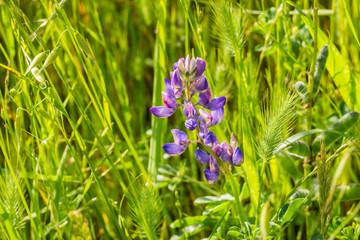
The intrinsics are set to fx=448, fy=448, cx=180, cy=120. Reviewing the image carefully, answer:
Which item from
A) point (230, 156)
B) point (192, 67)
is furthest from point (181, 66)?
point (230, 156)

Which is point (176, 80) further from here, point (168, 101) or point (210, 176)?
point (210, 176)

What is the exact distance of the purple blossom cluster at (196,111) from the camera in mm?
1005

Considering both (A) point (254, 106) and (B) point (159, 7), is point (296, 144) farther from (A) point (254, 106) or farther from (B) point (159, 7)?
(B) point (159, 7)

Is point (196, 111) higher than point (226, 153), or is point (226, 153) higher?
point (196, 111)

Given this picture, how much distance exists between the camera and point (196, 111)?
1.03 meters

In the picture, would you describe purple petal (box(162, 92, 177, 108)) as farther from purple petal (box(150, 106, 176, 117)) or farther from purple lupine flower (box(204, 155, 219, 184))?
purple lupine flower (box(204, 155, 219, 184))

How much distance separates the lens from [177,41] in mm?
2520

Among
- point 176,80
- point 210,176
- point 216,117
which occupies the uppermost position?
point 176,80

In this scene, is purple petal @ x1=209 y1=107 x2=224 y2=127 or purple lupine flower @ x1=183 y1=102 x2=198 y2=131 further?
purple petal @ x1=209 y1=107 x2=224 y2=127

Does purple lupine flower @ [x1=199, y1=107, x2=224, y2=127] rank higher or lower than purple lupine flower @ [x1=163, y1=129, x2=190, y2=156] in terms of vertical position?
higher

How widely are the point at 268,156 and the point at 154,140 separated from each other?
620 millimetres

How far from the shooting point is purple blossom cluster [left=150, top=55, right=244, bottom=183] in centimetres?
100

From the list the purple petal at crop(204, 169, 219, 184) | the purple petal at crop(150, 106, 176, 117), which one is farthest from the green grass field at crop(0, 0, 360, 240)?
the purple petal at crop(150, 106, 176, 117)

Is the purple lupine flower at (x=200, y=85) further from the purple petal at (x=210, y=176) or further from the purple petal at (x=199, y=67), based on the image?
the purple petal at (x=210, y=176)
